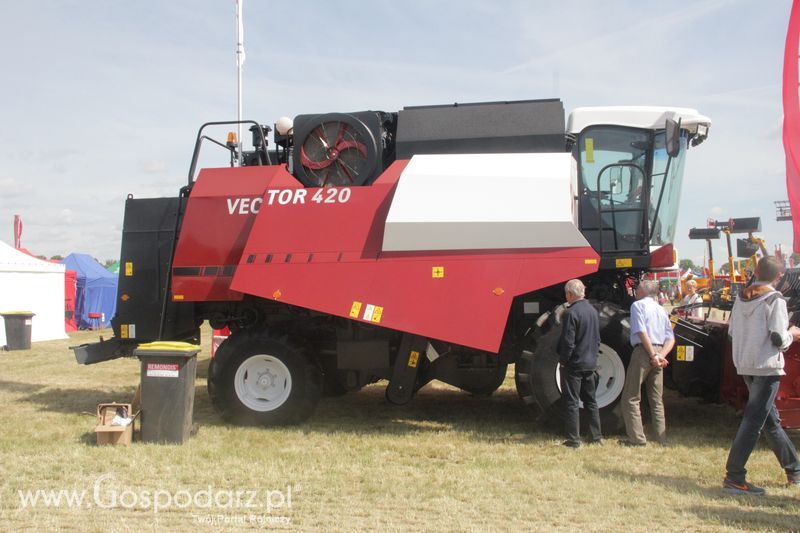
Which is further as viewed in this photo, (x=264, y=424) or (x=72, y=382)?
(x=72, y=382)

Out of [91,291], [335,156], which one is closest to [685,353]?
[335,156]

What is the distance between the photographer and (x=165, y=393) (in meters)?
6.36

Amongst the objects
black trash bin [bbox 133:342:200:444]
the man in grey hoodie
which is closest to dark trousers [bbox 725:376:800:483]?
the man in grey hoodie

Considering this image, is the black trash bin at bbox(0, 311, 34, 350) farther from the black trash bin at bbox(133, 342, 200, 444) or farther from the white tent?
the black trash bin at bbox(133, 342, 200, 444)

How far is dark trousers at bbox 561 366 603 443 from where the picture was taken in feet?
20.1

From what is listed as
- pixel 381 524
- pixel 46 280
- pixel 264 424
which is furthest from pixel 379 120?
pixel 46 280

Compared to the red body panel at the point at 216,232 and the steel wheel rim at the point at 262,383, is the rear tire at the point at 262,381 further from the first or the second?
the red body panel at the point at 216,232

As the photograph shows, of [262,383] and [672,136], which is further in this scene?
[262,383]

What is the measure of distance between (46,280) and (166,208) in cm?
1248

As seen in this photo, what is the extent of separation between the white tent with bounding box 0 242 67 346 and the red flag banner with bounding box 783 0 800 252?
16819 mm

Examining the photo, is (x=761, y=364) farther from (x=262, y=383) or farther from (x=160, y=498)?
(x=262, y=383)

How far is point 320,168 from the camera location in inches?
288

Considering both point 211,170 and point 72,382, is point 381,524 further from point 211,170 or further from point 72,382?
point 72,382

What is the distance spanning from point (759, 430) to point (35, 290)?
710 inches
